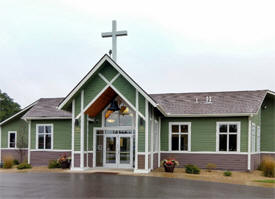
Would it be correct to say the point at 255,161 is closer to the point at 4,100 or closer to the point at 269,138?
the point at 269,138

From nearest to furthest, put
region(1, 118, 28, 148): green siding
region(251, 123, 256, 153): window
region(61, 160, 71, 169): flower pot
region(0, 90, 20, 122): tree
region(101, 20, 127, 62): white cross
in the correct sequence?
1. region(61, 160, 71, 169): flower pot
2. region(101, 20, 127, 62): white cross
3. region(251, 123, 256, 153): window
4. region(1, 118, 28, 148): green siding
5. region(0, 90, 20, 122): tree

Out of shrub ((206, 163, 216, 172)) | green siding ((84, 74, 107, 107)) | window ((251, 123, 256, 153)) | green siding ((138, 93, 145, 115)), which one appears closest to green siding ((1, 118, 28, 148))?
green siding ((84, 74, 107, 107))

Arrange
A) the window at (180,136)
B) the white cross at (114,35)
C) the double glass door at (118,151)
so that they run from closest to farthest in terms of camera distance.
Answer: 1. the double glass door at (118,151)
2. the white cross at (114,35)
3. the window at (180,136)

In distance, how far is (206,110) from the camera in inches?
716

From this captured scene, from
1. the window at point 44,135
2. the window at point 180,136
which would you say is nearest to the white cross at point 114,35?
the window at point 180,136

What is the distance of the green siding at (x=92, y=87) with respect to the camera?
16266mm

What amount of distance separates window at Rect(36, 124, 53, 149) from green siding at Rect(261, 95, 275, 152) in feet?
44.0

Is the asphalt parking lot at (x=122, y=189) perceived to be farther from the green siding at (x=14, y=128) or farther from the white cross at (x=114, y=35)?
the green siding at (x=14, y=128)

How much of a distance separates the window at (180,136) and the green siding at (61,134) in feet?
20.9

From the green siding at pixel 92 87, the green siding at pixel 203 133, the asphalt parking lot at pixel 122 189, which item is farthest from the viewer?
the green siding at pixel 203 133

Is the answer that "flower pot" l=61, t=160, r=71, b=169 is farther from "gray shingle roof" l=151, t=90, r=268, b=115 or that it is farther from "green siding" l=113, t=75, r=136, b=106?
"gray shingle roof" l=151, t=90, r=268, b=115

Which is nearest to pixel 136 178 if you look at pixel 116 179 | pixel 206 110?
pixel 116 179

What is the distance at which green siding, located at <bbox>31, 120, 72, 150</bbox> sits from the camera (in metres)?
19.9

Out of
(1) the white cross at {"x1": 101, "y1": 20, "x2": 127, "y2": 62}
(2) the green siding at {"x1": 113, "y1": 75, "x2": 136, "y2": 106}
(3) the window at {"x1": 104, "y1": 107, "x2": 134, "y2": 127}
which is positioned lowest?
(3) the window at {"x1": 104, "y1": 107, "x2": 134, "y2": 127}
